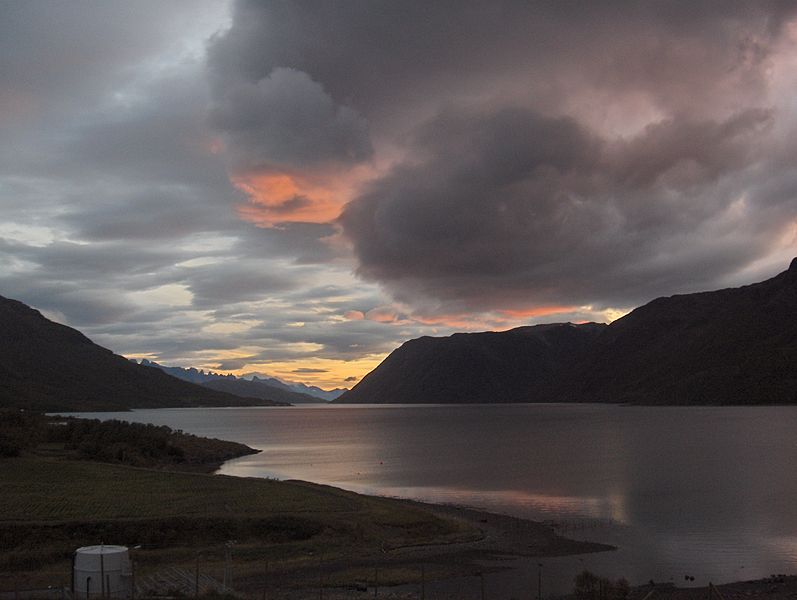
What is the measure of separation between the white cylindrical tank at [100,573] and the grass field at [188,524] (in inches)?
298

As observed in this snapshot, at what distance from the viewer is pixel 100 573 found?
37.7 metres

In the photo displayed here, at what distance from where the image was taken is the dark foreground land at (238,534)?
1852 inches

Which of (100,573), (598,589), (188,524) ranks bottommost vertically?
(598,589)

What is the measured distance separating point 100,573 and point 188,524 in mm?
20288

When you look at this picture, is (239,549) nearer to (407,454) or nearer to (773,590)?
(773,590)

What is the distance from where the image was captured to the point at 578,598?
43250 mm

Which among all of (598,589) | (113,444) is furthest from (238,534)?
(113,444)

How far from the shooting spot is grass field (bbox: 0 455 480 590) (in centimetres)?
5128

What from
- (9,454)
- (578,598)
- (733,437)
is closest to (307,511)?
(578,598)

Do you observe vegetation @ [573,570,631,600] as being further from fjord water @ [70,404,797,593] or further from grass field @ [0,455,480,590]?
grass field @ [0,455,480,590]

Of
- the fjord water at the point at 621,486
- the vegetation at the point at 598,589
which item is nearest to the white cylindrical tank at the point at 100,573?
the fjord water at the point at 621,486

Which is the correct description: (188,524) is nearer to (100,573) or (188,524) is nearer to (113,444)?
(100,573)

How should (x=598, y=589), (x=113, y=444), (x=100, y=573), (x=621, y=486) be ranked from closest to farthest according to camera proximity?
(x=100, y=573)
(x=598, y=589)
(x=621, y=486)
(x=113, y=444)

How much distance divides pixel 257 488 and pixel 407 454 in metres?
86.2
